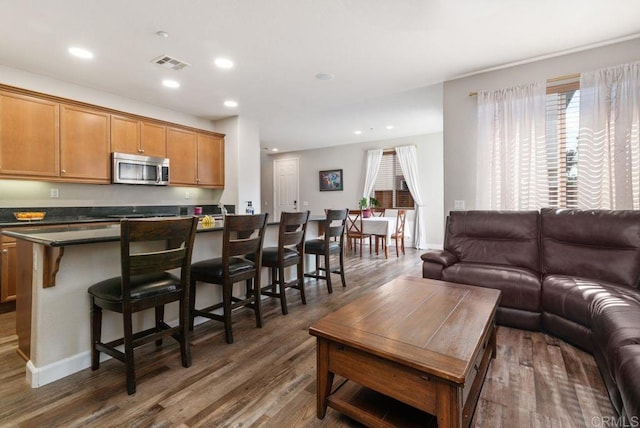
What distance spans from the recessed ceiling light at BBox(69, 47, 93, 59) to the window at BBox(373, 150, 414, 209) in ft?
19.4

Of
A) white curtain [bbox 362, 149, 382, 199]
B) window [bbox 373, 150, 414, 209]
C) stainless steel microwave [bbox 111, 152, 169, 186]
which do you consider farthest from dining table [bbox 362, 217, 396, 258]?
stainless steel microwave [bbox 111, 152, 169, 186]

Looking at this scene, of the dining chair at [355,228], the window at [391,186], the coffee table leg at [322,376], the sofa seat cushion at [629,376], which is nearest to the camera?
the sofa seat cushion at [629,376]

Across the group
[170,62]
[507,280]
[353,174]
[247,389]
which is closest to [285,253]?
[247,389]

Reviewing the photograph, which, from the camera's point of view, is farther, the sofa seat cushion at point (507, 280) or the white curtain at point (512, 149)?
the white curtain at point (512, 149)

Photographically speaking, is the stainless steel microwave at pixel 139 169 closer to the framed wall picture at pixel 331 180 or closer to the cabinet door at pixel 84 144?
the cabinet door at pixel 84 144

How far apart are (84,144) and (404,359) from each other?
441 centimetres

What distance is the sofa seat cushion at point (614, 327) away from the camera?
55.0 inches

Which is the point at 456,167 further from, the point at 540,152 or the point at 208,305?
the point at 208,305

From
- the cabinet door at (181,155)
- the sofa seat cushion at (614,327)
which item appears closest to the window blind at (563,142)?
the sofa seat cushion at (614,327)

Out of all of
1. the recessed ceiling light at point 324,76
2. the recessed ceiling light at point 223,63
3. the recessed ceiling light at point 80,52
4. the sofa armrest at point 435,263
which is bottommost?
the sofa armrest at point 435,263

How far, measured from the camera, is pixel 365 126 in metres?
6.11

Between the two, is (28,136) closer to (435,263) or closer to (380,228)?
(435,263)

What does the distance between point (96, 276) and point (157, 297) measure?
582mm

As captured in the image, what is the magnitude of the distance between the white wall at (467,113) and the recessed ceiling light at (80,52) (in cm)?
388
